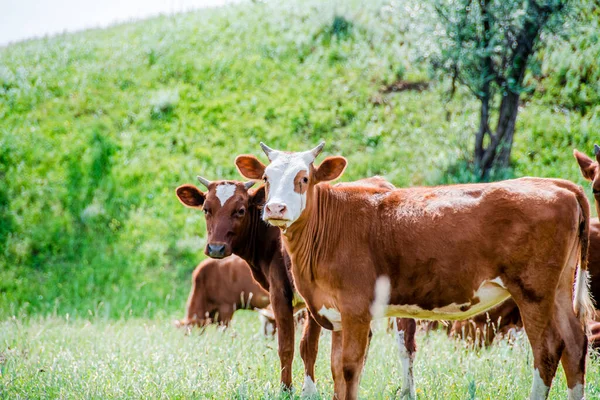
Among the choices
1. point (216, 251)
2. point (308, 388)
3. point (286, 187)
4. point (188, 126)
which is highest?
point (286, 187)

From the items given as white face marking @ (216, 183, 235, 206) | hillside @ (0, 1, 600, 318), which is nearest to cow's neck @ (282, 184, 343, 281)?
white face marking @ (216, 183, 235, 206)

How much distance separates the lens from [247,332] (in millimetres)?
12852

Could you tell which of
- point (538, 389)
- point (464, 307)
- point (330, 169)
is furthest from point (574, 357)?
point (330, 169)

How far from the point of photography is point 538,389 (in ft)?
22.2

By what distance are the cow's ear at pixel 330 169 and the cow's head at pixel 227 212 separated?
77.2 inches

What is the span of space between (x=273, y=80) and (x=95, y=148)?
246 inches

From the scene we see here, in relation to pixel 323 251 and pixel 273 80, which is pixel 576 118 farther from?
pixel 323 251

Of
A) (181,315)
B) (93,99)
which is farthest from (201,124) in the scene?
(181,315)

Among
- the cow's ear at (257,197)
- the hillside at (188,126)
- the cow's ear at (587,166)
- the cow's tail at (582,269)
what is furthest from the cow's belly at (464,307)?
the hillside at (188,126)

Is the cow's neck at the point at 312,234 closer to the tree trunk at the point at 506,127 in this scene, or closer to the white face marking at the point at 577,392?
the white face marking at the point at 577,392

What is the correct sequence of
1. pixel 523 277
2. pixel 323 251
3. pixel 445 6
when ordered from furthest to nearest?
pixel 445 6
pixel 323 251
pixel 523 277

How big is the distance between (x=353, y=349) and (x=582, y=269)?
2.48 metres

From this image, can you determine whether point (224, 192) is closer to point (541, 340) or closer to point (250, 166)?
point (250, 166)

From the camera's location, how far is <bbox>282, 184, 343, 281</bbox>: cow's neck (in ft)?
24.0
